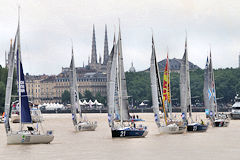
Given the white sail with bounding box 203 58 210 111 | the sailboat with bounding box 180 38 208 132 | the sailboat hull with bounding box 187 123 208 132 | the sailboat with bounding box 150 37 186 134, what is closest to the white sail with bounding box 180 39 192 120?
the sailboat with bounding box 180 38 208 132

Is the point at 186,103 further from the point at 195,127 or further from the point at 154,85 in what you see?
the point at 154,85

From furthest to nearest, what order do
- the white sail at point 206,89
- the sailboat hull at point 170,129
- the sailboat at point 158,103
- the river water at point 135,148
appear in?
the white sail at point 206,89 → the sailboat hull at point 170,129 → the sailboat at point 158,103 → the river water at point 135,148

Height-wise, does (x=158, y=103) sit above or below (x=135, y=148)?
above

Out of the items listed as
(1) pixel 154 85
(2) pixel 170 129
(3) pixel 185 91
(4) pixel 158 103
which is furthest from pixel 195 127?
(1) pixel 154 85

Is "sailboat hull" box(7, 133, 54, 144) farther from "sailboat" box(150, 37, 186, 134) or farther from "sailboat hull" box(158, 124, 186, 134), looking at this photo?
"sailboat hull" box(158, 124, 186, 134)

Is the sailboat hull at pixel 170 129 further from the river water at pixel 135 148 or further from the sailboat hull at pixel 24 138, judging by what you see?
the sailboat hull at pixel 24 138

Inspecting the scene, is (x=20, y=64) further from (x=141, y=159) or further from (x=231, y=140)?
(x=231, y=140)

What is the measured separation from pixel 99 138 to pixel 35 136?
11.7m

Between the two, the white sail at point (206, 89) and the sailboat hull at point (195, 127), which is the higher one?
the white sail at point (206, 89)

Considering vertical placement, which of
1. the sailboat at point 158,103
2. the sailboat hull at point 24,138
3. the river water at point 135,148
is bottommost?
the river water at point 135,148

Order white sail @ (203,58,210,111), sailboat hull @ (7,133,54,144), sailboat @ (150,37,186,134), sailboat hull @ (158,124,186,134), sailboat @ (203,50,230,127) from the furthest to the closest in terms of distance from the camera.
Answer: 1. sailboat @ (203,50,230,127)
2. white sail @ (203,58,210,111)
3. sailboat hull @ (158,124,186,134)
4. sailboat @ (150,37,186,134)
5. sailboat hull @ (7,133,54,144)

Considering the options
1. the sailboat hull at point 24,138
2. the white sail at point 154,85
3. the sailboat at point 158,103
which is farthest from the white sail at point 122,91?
the sailboat hull at point 24,138

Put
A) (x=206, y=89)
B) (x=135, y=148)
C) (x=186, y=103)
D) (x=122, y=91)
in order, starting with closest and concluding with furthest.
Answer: (x=135, y=148) < (x=122, y=91) < (x=186, y=103) < (x=206, y=89)

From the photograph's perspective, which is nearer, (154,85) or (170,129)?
(154,85)
